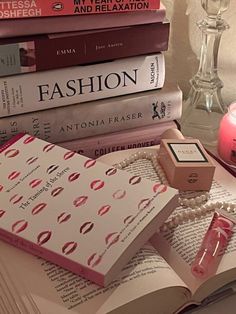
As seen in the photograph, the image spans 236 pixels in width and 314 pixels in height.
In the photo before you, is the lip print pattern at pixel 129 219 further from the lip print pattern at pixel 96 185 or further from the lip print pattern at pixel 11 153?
the lip print pattern at pixel 11 153

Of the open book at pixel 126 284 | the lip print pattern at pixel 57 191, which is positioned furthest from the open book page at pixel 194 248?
the lip print pattern at pixel 57 191

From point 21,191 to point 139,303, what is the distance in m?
0.17

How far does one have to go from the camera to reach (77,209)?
0.51 meters

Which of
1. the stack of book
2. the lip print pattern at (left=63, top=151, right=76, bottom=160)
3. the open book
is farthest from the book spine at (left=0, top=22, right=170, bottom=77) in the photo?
the open book

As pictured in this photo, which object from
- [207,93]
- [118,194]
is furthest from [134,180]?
[207,93]

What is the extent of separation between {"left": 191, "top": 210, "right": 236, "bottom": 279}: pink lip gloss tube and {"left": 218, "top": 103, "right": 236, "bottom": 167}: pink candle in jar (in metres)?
0.14

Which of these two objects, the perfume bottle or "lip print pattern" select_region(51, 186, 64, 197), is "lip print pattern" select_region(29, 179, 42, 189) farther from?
the perfume bottle

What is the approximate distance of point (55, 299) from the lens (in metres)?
0.45

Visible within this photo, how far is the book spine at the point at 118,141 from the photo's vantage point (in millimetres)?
659

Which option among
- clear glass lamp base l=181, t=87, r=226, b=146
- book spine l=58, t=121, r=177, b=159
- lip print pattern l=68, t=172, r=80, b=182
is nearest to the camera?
lip print pattern l=68, t=172, r=80, b=182

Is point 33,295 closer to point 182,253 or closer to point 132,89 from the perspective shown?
point 182,253

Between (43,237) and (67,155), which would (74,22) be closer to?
(67,155)

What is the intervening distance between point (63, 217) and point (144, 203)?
0.25 ft

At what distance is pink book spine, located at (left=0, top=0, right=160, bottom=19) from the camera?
0.57m
